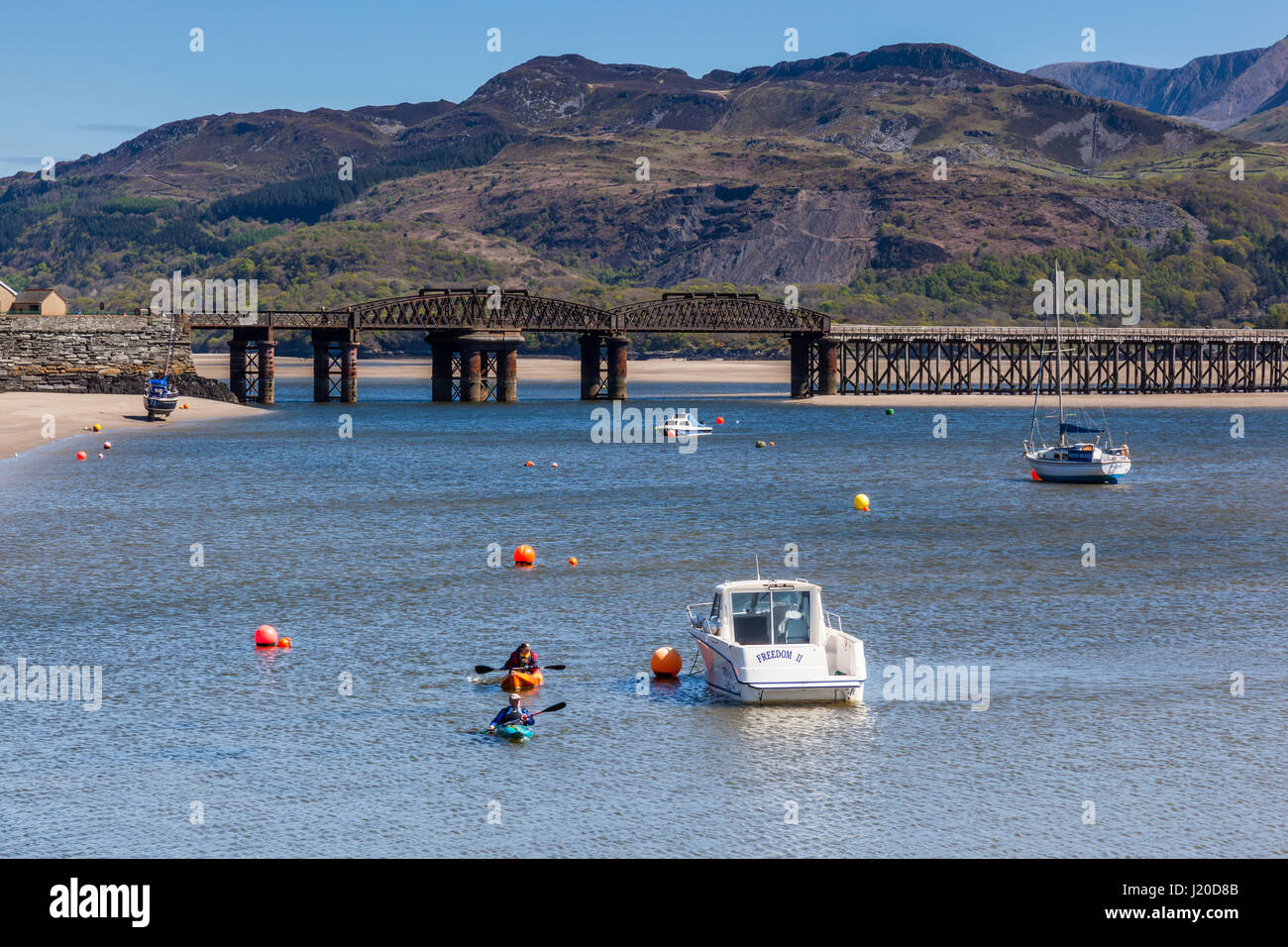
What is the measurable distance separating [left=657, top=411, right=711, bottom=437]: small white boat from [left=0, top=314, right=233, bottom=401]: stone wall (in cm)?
6153

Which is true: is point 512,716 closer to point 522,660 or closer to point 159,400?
point 522,660

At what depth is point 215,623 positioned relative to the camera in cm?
4388

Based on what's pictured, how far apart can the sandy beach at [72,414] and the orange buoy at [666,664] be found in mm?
80264

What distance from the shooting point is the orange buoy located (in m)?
36.9

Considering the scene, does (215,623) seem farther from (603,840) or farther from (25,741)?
(603,840)

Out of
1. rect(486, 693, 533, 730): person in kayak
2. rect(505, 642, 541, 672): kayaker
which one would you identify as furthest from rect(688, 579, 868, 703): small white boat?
rect(486, 693, 533, 730): person in kayak

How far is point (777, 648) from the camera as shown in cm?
3441

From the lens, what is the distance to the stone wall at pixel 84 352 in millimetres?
157750
